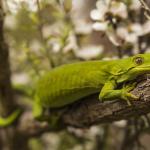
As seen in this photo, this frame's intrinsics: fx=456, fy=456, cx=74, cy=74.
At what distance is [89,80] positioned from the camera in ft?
4.33

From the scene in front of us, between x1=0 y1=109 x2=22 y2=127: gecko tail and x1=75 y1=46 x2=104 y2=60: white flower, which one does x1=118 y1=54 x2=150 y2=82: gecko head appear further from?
x1=0 y1=109 x2=22 y2=127: gecko tail

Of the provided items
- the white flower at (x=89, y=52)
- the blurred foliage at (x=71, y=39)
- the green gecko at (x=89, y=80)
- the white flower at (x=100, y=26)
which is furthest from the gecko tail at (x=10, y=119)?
the white flower at (x=100, y=26)

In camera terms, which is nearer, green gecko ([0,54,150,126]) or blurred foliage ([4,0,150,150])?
green gecko ([0,54,150,126])

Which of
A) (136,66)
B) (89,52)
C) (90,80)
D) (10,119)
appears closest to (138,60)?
(136,66)

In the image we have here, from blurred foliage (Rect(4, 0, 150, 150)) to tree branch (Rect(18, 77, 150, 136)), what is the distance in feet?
0.70

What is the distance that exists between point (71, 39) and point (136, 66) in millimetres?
530

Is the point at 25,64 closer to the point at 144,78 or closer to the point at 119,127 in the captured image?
the point at 119,127

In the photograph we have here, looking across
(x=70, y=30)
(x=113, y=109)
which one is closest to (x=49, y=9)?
(x=70, y=30)

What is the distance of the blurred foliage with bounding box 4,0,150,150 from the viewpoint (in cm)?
145

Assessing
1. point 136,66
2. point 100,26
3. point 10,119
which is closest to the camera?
point 136,66

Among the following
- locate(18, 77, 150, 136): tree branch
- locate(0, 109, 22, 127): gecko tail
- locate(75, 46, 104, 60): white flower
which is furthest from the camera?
locate(0, 109, 22, 127): gecko tail

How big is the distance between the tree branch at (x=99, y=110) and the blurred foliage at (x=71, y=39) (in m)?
0.21

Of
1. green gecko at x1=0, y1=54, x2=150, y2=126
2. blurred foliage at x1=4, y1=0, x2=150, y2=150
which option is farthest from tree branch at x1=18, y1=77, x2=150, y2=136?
blurred foliage at x1=4, y1=0, x2=150, y2=150

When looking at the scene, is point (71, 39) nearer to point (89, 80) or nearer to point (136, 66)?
point (89, 80)
